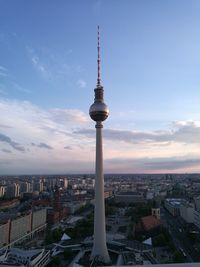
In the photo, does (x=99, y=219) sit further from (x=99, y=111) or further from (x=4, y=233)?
(x=4, y=233)

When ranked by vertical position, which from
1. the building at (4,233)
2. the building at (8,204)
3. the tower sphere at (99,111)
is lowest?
the building at (4,233)

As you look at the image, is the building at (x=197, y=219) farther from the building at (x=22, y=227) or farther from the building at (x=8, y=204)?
the building at (x=8, y=204)

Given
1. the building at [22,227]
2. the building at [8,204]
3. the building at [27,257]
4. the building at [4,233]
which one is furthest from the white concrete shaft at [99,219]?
the building at [8,204]

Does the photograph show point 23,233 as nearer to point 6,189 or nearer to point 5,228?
point 5,228

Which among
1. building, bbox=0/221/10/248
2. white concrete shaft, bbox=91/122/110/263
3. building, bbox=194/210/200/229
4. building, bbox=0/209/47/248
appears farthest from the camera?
building, bbox=194/210/200/229

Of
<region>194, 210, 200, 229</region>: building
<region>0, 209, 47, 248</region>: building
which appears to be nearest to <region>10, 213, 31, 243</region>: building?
<region>0, 209, 47, 248</region>: building

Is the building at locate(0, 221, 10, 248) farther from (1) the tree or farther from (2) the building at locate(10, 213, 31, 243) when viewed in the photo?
(1) the tree

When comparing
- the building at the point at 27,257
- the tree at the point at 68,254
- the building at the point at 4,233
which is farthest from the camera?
the building at the point at 4,233

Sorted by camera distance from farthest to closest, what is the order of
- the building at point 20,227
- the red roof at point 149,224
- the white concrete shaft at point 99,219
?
the red roof at point 149,224
the building at point 20,227
the white concrete shaft at point 99,219

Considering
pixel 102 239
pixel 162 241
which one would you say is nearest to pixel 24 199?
pixel 162 241
